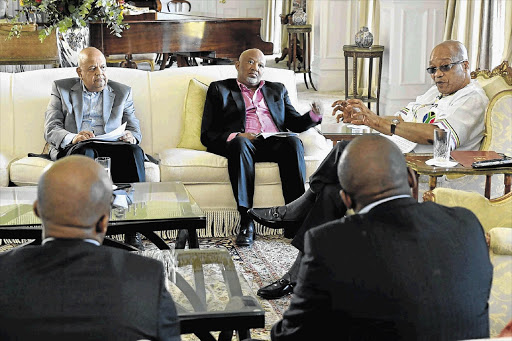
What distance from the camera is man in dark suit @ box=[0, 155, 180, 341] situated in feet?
5.17

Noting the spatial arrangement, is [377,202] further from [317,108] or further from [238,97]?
[238,97]

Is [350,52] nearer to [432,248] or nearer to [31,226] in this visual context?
[31,226]

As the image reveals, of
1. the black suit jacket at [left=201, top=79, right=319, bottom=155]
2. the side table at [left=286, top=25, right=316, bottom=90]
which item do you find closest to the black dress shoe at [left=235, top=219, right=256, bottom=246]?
the black suit jacket at [left=201, top=79, right=319, bottom=155]

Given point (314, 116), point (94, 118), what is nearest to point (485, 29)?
point (314, 116)

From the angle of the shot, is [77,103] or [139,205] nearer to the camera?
[139,205]

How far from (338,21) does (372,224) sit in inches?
346

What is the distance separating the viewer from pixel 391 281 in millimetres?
1723

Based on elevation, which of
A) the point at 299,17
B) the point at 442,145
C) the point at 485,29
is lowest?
the point at 442,145

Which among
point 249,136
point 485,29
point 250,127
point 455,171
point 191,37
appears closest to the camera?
point 455,171

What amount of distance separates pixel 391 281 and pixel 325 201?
162 cm

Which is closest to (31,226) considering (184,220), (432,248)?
(184,220)

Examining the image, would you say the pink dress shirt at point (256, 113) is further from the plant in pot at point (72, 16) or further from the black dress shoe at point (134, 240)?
the plant in pot at point (72, 16)

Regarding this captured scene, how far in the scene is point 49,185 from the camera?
1.66 metres

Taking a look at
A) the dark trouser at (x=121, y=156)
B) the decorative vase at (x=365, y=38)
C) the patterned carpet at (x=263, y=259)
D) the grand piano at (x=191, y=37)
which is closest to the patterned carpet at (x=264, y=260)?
the patterned carpet at (x=263, y=259)
